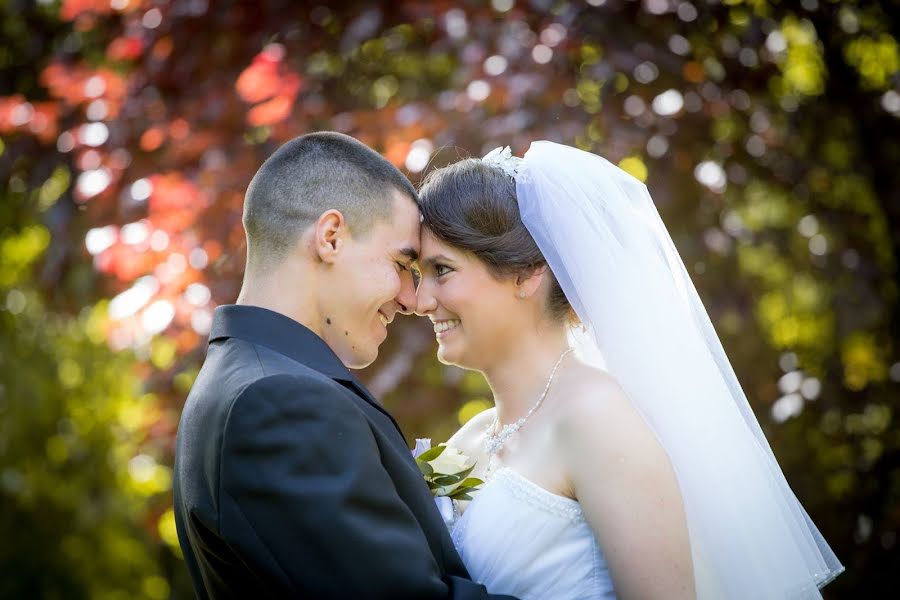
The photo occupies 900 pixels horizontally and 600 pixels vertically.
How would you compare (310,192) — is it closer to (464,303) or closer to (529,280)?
(464,303)

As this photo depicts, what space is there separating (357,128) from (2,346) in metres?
5.85

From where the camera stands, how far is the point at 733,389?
10.7 feet

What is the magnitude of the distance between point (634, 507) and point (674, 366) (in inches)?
20.1

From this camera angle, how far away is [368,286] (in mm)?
3057

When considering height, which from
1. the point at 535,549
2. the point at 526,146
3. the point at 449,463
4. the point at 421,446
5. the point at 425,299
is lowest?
the point at 421,446

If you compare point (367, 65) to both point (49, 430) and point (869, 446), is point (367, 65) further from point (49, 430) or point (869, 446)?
point (49, 430)

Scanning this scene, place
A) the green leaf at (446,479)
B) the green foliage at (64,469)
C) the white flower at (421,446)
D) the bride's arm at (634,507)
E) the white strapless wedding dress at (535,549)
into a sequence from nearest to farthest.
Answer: the bride's arm at (634,507), the white strapless wedding dress at (535,549), the green leaf at (446,479), the white flower at (421,446), the green foliage at (64,469)

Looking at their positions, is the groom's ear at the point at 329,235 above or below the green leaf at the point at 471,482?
above

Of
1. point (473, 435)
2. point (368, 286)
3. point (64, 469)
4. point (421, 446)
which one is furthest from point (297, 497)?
point (64, 469)

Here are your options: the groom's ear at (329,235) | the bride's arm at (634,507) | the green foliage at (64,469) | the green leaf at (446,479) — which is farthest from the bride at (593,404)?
the green foliage at (64,469)

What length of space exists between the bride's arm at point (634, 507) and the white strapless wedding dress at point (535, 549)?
0.31 feet

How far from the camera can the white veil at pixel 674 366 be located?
9.78ft

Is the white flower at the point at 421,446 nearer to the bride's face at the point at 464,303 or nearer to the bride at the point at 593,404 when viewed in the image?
the bride at the point at 593,404

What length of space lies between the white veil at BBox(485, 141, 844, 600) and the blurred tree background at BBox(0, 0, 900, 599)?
2.86 feet
